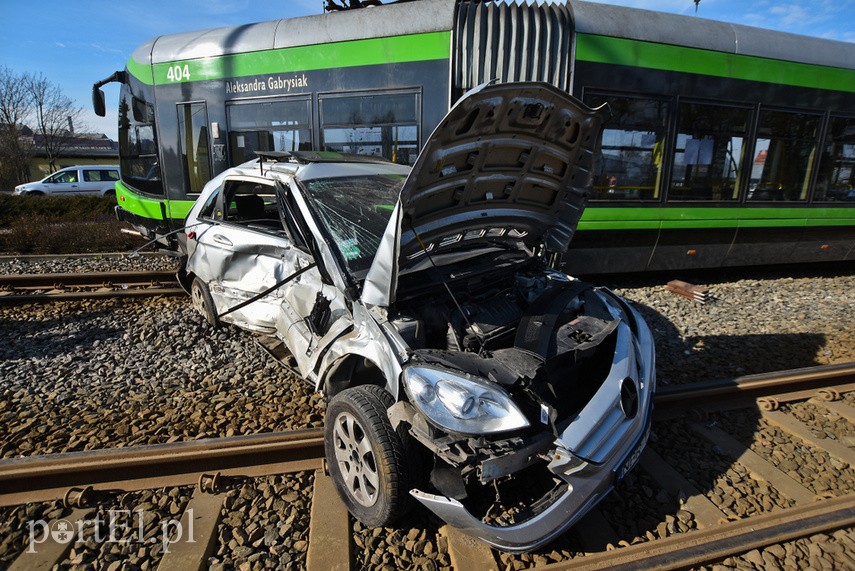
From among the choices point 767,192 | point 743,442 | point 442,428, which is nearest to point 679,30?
point 767,192

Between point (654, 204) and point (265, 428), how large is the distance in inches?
238

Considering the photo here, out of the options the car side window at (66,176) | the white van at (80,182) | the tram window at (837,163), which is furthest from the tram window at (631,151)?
the car side window at (66,176)

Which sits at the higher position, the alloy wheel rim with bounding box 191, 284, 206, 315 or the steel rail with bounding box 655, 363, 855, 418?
the alloy wheel rim with bounding box 191, 284, 206, 315

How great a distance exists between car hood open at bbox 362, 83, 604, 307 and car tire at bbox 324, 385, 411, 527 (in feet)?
1.82

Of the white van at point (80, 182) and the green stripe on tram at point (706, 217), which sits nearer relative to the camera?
the green stripe on tram at point (706, 217)

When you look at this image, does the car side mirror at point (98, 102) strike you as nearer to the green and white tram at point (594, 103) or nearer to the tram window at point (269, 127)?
the green and white tram at point (594, 103)

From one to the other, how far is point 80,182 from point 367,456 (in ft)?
80.3

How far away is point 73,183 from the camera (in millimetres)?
20922

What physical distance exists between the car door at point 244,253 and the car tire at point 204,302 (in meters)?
0.08

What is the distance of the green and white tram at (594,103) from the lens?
5973 millimetres

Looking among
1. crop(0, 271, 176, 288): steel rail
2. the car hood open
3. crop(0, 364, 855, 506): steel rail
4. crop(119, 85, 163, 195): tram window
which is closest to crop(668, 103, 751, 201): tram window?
the car hood open

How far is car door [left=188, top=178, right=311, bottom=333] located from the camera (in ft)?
12.1

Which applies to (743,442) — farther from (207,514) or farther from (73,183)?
(73,183)

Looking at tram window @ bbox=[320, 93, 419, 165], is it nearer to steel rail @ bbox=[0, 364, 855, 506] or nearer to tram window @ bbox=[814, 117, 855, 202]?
steel rail @ bbox=[0, 364, 855, 506]
